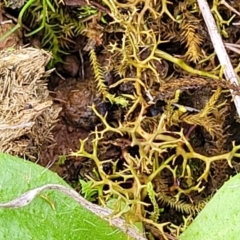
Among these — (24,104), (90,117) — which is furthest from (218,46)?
(24,104)

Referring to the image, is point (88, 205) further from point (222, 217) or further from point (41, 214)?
point (222, 217)

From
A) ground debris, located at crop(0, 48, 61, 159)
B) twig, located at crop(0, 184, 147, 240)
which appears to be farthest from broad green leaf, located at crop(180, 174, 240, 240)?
ground debris, located at crop(0, 48, 61, 159)

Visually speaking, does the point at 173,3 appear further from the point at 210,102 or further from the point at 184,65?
the point at 210,102

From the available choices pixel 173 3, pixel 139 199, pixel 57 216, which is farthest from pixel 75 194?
pixel 173 3

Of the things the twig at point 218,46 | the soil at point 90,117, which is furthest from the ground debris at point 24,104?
the twig at point 218,46

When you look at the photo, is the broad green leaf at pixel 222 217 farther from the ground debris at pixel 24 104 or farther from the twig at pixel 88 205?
the ground debris at pixel 24 104

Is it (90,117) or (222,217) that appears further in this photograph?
(90,117)
